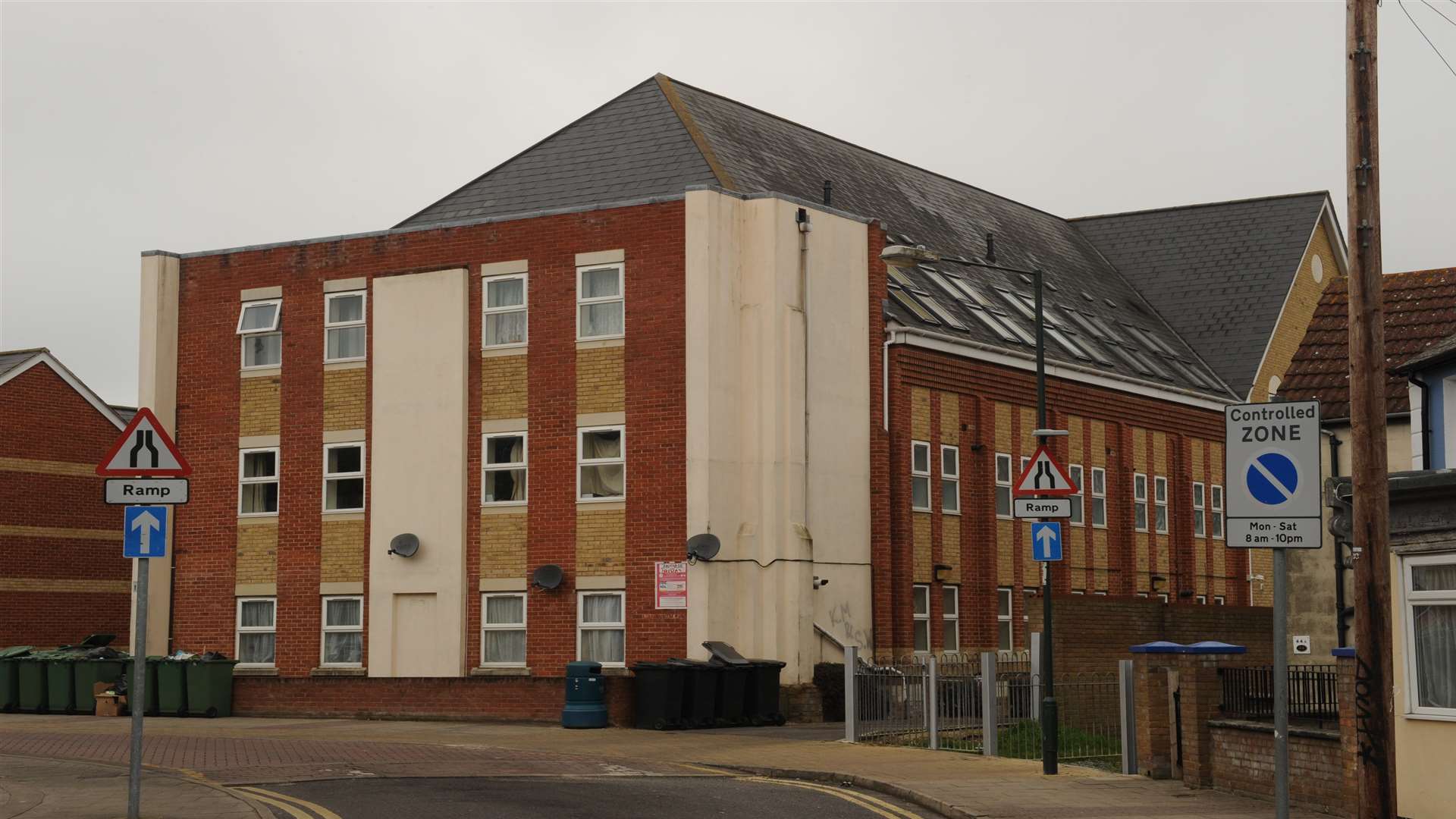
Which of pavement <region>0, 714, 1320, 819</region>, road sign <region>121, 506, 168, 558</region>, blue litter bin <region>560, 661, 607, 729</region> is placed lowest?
pavement <region>0, 714, 1320, 819</region>

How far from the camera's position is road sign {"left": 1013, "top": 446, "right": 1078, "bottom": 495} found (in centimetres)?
2112

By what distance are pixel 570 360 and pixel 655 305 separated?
2019 millimetres

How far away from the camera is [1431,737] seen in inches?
610

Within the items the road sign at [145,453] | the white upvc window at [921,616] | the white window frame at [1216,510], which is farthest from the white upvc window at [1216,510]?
the road sign at [145,453]

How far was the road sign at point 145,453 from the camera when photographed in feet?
49.2

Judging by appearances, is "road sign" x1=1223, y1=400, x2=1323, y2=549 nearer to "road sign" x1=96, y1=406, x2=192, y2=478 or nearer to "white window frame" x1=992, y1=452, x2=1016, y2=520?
"road sign" x1=96, y1=406, x2=192, y2=478

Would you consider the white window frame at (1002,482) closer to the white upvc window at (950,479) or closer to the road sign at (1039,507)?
the white upvc window at (950,479)

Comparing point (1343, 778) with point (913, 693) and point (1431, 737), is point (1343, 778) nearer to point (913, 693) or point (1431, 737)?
point (1431, 737)

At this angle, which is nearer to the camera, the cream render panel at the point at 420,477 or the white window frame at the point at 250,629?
the cream render panel at the point at 420,477

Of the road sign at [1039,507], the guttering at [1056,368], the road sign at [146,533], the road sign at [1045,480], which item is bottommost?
the road sign at [146,533]

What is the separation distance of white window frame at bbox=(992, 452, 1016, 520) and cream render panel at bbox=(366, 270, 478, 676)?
38.5ft

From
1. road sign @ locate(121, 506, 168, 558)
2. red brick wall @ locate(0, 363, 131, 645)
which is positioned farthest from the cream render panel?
road sign @ locate(121, 506, 168, 558)

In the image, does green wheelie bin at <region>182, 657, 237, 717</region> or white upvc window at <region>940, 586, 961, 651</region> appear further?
white upvc window at <region>940, 586, 961, 651</region>

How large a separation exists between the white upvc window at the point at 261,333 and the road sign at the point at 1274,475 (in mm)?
26924
